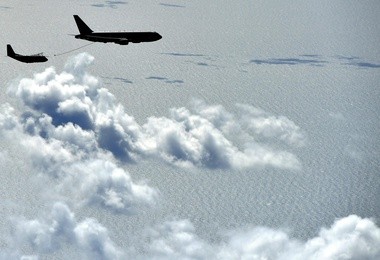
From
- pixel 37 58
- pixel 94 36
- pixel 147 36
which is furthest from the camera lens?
pixel 147 36

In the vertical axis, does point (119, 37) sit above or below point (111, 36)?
below

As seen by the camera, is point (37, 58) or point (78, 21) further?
point (78, 21)

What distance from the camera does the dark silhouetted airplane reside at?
6575 inches

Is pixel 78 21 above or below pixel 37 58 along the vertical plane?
above

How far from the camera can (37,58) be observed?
497 feet

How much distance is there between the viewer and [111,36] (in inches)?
6791

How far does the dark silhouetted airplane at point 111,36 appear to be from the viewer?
548 ft

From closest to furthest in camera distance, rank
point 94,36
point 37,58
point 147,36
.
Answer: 1. point 37,58
2. point 94,36
3. point 147,36

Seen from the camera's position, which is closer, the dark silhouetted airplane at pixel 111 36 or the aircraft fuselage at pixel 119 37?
the aircraft fuselage at pixel 119 37

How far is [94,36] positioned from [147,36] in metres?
18.5

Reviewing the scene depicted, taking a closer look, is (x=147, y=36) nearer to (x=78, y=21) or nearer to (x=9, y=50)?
(x=78, y=21)

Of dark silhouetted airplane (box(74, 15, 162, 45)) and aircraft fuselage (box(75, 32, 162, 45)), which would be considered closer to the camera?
aircraft fuselage (box(75, 32, 162, 45))

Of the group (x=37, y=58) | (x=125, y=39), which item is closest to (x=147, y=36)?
(x=125, y=39)

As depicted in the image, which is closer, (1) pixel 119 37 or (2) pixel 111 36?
(1) pixel 119 37
